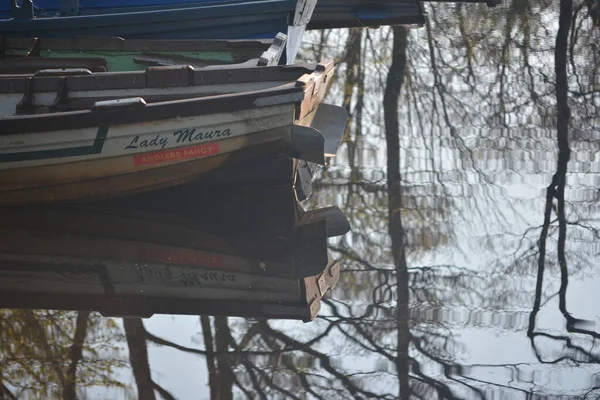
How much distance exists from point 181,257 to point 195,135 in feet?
3.64

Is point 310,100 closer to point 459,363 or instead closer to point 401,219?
point 401,219

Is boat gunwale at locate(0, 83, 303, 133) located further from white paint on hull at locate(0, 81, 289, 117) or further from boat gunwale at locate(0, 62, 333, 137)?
white paint on hull at locate(0, 81, 289, 117)

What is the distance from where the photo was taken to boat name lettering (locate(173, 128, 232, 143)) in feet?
24.4

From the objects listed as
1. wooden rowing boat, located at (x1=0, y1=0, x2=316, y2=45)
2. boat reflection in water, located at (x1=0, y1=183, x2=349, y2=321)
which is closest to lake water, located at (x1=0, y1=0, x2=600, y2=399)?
boat reflection in water, located at (x1=0, y1=183, x2=349, y2=321)

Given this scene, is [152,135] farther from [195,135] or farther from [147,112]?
[195,135]

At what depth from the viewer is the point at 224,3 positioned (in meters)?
A: 10.2

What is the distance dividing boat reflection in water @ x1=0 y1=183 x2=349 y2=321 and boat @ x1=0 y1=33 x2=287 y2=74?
6.17 feet

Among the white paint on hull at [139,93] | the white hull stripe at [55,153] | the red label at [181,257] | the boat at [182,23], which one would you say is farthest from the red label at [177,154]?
the boat at [182,23]

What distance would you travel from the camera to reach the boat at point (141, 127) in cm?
731

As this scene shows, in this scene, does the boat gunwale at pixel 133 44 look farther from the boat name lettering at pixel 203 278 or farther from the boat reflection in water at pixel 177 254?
the boat name lettering at pixel 203 278

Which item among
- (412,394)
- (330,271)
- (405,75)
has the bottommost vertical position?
(412,394)

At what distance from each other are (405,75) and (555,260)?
15.3 feet

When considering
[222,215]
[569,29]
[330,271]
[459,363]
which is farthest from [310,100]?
[569,29]

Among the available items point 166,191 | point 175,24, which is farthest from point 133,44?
point 166,191
